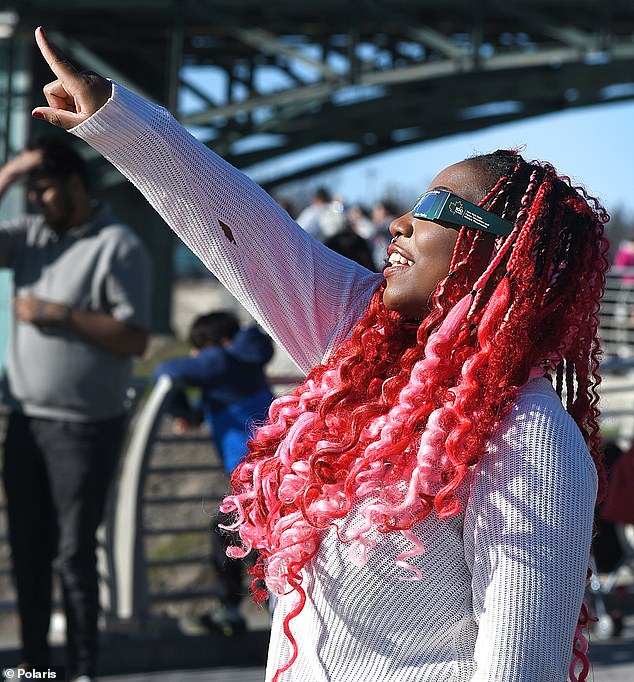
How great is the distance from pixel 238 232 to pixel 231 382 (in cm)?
298

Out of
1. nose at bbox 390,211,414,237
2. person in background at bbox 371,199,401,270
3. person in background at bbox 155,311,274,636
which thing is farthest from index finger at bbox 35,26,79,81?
person in background at bbox 371,199,401,270

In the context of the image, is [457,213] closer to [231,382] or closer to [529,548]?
[529,548]

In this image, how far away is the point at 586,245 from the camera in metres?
1.86

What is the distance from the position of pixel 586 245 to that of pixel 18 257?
313 centimetres

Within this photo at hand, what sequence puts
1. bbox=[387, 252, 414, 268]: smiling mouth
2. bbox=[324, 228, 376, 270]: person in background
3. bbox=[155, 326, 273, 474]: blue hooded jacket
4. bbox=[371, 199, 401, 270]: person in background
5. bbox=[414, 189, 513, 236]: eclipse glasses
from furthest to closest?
1. bbox=[371, 199, 401, 270]: person in background
2. bbox=[155, 326, 273, 474]: blue hooded jacket
3. bbox=[324, 228, 376, 270]: person in background
4. bbox=[387, 252, 414, 268]: smiling mouth
5. bbox=[414, 189, 513, 236]: eclipse glasses

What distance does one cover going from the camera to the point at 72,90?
1844mm

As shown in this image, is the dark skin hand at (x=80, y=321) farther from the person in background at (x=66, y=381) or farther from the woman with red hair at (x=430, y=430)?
the woman with red hair at (x=430, y=430)

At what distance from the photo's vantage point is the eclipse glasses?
1.83m

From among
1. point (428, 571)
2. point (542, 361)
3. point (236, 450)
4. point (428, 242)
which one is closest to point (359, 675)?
point (428, 571)

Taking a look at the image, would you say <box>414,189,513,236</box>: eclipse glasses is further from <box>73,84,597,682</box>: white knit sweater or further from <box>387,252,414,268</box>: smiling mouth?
<box>73,84,597,682</box>: white knit sweater

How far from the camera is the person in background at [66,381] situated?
14.1 ft

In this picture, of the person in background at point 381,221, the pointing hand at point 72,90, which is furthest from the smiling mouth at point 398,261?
the person in background at point 381,221

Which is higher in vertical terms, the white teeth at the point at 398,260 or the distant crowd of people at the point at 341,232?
the white teeth at the point at 398,260

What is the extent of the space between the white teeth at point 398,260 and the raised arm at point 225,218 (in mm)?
174
